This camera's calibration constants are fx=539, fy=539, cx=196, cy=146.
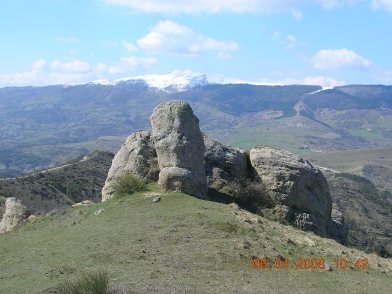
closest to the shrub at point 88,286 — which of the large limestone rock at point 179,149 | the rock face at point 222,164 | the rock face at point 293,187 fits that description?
the large limestone rock at point 179,149

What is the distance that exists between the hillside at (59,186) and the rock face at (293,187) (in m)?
55.2

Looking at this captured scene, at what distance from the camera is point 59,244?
27422mm

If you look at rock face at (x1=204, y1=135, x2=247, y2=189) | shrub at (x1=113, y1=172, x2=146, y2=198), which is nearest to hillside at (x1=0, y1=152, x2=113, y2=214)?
rock face at (x1=204, y1=135, x2=247, y2=189)

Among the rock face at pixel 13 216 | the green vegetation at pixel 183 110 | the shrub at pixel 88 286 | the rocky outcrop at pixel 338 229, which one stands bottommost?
the rocky outcrop at pixel 338 229

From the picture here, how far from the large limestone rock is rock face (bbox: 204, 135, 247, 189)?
8.73 feet

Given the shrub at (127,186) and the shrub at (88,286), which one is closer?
the shrub at (88,286)

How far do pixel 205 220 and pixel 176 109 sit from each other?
10964mm

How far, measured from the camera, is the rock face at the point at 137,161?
37.3m

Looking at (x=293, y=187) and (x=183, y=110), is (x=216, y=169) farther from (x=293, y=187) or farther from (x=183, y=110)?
(x=293, y=187)

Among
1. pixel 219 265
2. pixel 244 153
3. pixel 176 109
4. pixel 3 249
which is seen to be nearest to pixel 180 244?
pixel 219 265
